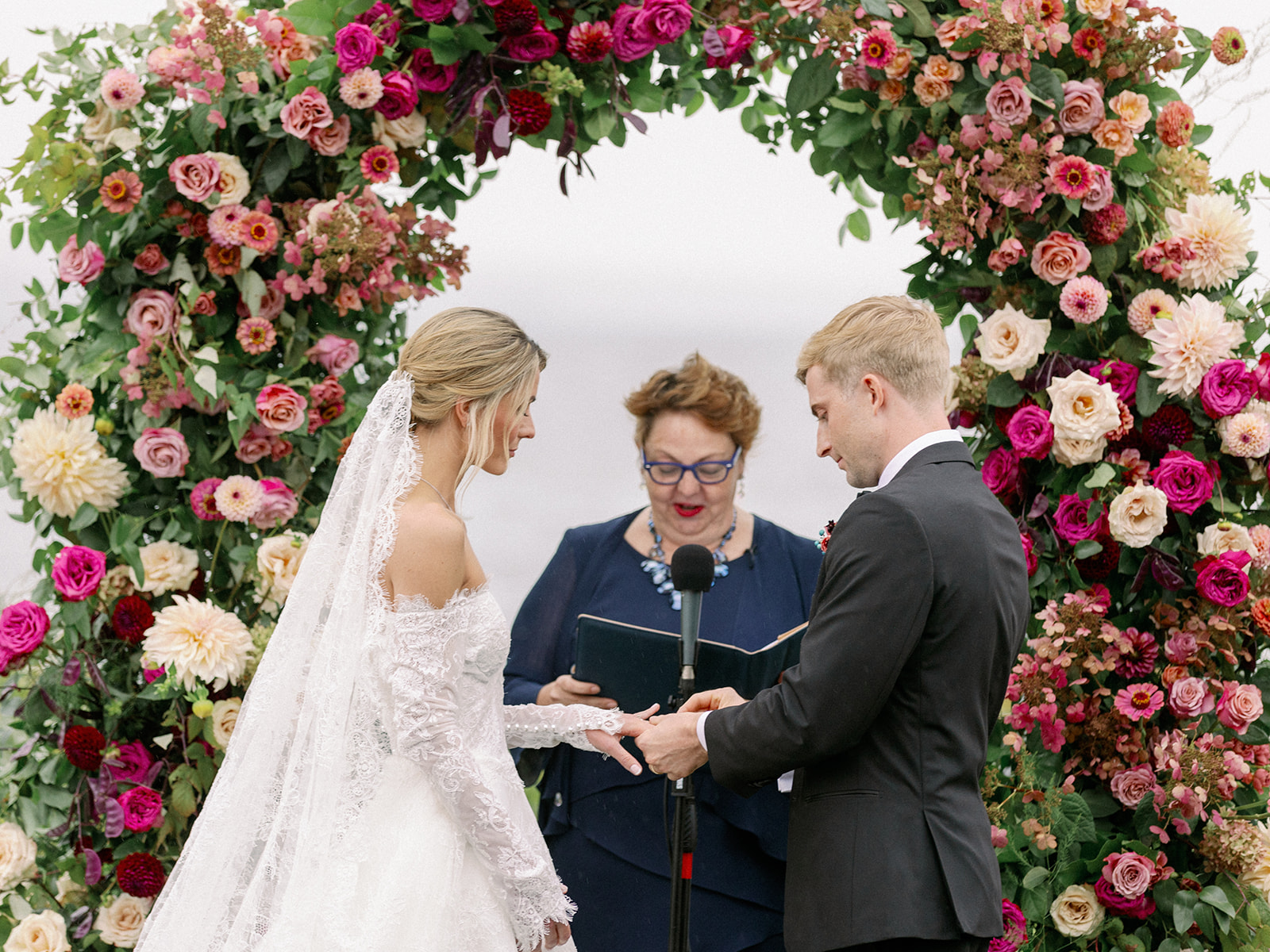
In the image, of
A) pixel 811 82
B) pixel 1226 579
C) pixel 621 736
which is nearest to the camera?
pixel 621 736

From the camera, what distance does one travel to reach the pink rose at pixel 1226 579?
10.8ft

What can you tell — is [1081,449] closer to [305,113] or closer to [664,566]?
[664,566]

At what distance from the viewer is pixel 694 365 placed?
3.59 metres

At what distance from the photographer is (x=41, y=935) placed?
3473 millimetres

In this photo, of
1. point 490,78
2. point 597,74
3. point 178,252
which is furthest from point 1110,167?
point 178,252

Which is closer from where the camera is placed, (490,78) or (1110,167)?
(1110,167)

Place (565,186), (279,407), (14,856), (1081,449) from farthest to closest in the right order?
(565,186), (279,407), (14,856), (1081,449)

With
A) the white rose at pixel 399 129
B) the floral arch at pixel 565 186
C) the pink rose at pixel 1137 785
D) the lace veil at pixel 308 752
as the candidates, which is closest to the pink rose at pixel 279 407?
the floral arch at pixel 565 186

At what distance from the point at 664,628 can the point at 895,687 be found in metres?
1.09

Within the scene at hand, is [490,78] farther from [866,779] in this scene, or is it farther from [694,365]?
[866,779]

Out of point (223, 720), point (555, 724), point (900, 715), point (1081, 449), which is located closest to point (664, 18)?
point (1081, 449)

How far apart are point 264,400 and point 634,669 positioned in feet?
4.72

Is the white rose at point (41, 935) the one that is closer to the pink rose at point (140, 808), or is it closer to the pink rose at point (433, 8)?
the pink rose at point (140, 808)

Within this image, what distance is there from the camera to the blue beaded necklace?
3.51 m
